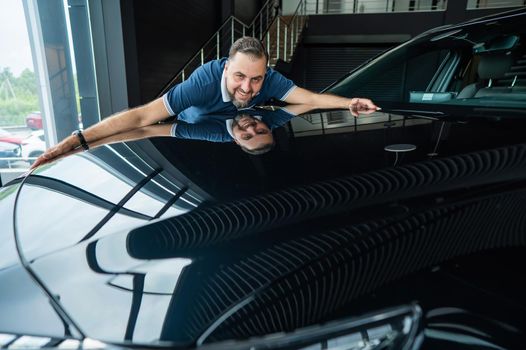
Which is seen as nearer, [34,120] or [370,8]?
[34,120]

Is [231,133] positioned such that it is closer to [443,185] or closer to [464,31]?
[443,185]

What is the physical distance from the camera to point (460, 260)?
534 millimetres

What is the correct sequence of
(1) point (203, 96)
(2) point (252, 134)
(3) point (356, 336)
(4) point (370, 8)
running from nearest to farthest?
(3) point (356, 336) → (2) point (252, 134) → (1) point (203, 96) → (4) point (370, 8)

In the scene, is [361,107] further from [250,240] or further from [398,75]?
[250,240]

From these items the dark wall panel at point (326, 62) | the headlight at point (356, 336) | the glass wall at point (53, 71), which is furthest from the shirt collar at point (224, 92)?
the dark wall panel at point (326, 62)

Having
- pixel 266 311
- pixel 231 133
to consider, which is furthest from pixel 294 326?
pixel 231 133

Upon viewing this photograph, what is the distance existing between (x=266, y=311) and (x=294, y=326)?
0.13ft

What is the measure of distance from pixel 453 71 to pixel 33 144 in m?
4.40

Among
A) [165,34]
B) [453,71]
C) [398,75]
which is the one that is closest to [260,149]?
[398,75]

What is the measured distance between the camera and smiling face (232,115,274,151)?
3.32ft

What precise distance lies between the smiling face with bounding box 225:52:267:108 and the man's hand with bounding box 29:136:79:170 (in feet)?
2.52

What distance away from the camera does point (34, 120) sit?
158 inches

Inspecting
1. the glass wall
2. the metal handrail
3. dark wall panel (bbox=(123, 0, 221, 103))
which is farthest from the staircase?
the glass wall

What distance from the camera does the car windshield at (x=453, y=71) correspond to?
4.88ft
